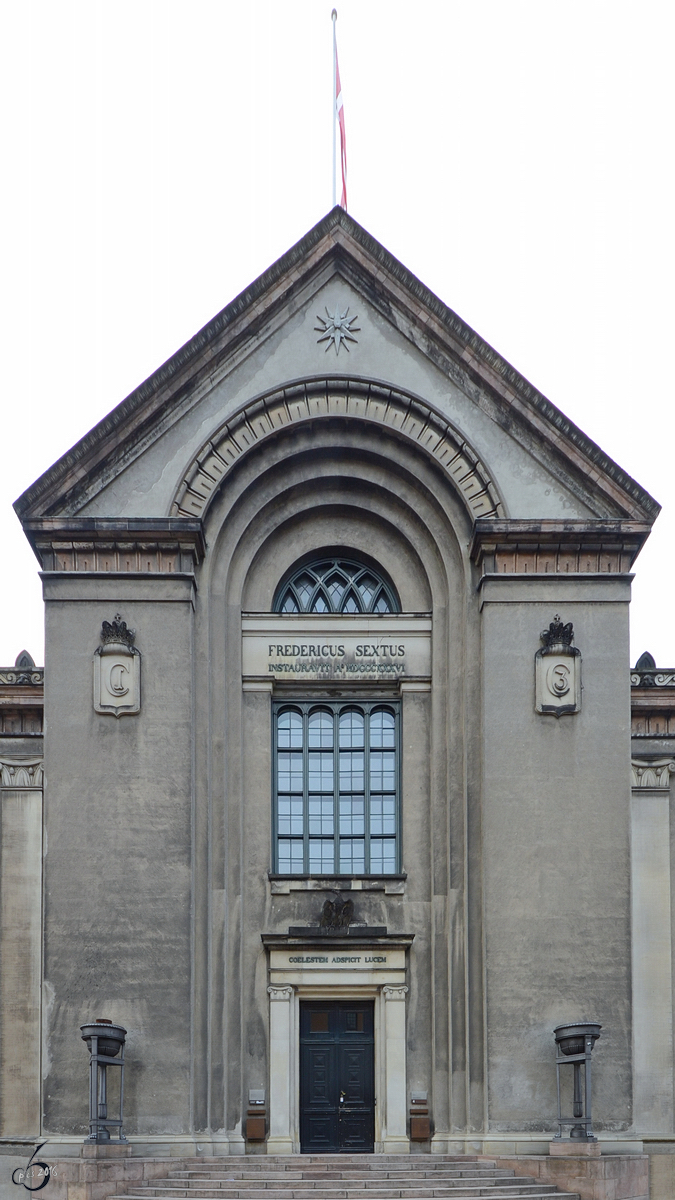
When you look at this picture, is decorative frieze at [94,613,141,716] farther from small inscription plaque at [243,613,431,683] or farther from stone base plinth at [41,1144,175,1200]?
stone base plinth at [41,1144,175,1200]

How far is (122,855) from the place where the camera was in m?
26.6

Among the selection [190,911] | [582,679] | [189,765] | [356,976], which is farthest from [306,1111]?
[582,679]

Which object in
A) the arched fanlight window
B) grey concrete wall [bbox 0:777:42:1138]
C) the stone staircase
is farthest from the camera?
the arched fanlight window

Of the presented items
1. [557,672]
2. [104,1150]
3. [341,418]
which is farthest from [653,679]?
[104,1150]

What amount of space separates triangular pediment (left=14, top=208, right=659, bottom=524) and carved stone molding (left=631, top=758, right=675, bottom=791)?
453 cm

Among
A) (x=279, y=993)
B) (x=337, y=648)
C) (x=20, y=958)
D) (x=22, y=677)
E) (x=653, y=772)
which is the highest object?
(x=337, y=648)

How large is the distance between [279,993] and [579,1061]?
5165 mm

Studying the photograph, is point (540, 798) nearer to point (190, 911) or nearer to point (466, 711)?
point (466, 711)

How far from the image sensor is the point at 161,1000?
26.1m

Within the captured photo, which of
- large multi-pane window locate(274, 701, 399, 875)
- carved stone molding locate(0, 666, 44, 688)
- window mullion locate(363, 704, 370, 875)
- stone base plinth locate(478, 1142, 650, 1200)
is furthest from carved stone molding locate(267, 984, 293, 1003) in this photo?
carved stone molding locate(0, 666, 44, 688)

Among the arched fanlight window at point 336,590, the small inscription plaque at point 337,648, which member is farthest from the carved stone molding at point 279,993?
the arched fanlight window at point 336,590

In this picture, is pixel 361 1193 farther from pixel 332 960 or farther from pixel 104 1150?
pixel 332 960

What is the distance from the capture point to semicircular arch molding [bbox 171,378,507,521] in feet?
92.1

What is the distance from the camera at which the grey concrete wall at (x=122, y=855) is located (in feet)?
84.9
